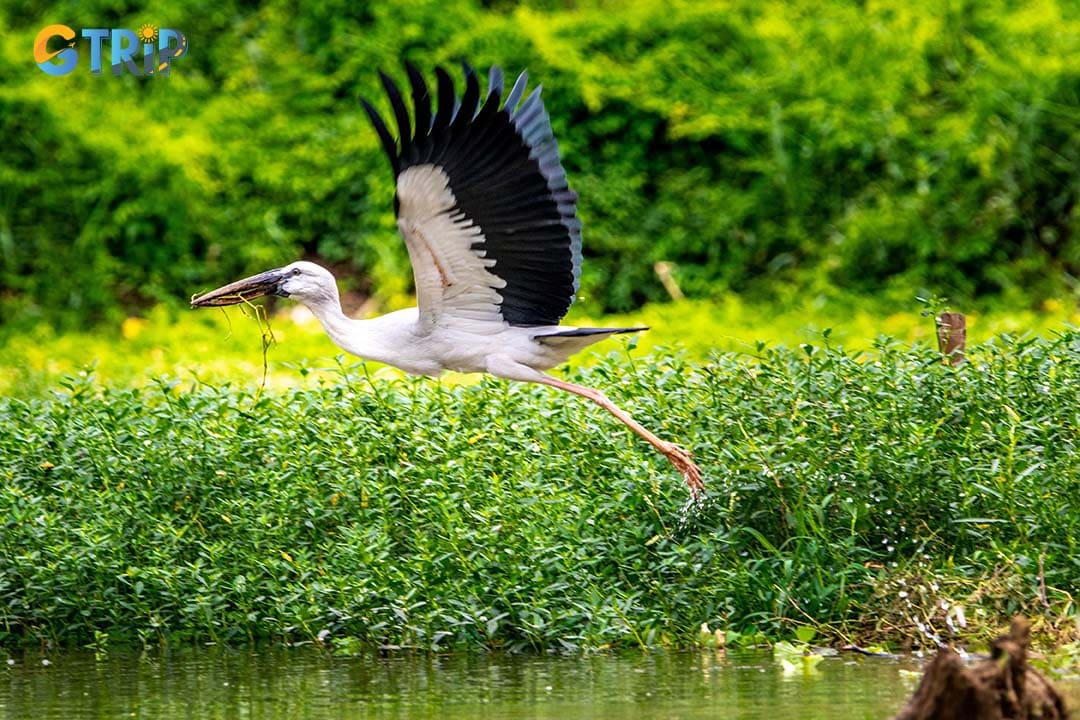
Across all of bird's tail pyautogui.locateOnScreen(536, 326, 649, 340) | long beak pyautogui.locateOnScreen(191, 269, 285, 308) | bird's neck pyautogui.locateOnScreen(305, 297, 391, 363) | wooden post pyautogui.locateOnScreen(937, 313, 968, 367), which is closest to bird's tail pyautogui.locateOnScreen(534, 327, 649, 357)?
bird's tail pyautogui.locateOnScreen(536, 326, 649, 340)

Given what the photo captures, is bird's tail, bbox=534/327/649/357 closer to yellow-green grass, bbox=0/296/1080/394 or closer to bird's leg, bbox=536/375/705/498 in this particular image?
bird's leg, bbox=536/375/705/498

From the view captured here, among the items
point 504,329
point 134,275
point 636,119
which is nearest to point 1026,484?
point 504,329

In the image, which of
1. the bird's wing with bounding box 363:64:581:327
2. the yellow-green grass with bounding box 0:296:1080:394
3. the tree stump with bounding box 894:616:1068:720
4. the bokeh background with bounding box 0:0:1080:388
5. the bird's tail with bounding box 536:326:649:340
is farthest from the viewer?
the bokeh background with bounding box 0:0:1080:388

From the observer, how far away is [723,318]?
10.2 m

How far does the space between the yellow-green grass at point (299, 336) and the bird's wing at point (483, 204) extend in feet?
9.00

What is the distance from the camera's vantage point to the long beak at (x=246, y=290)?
20.4 ft

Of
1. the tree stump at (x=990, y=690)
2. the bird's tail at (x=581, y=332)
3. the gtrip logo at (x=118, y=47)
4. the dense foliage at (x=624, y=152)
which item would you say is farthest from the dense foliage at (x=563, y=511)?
the gtrip logo at (x=118, y=47)

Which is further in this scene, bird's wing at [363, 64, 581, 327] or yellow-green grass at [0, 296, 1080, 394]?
yellow-green grass at [0, 296, 1080, 394]

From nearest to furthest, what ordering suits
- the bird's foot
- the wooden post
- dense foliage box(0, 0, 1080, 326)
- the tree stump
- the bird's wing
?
the tree stump
the bird's wing
the bird's foot
the wooden post
dense foliage box(0, 0, 1080, 326)

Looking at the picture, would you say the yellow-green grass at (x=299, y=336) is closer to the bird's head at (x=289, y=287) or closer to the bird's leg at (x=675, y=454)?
the bird's head at (x=289, y=287)

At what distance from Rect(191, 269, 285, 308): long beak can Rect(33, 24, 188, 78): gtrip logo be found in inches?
271

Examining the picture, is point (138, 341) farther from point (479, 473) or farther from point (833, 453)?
point (833, 453)

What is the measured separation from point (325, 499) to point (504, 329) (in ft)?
3.07

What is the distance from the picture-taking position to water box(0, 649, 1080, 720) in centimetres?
485
